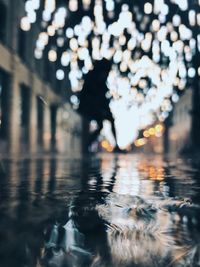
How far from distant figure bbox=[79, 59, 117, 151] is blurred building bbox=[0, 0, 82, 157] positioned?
218 inches

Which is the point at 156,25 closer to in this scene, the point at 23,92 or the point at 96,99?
the point at 96,99

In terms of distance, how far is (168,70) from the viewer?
10422 millimetres

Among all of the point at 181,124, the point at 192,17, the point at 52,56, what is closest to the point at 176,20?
the point at 192,17

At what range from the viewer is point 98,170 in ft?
21.4

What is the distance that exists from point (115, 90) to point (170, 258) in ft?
39.9

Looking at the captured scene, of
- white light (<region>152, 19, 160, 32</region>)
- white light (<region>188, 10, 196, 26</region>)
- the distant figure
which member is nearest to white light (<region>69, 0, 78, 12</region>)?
white light (<region>152, 19, 160, 32</region>)

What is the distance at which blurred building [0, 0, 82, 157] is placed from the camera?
58.7 feet

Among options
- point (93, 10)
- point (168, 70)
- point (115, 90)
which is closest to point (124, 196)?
point (93, 10)

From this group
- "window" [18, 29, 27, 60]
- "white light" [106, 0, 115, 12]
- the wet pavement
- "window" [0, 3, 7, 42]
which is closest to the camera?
the wet pavement

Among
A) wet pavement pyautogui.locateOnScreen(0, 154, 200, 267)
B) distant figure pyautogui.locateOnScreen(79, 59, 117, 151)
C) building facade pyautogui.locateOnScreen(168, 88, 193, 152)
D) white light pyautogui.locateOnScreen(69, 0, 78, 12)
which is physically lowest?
wet pavement pyautogui.locateOnScreen(0, 154, 200, 267)

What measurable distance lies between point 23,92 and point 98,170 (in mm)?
15136

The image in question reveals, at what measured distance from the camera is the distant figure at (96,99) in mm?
11688

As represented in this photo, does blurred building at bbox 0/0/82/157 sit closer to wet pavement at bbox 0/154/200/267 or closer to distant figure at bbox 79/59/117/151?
distant figure at bbox 79/59/117/151

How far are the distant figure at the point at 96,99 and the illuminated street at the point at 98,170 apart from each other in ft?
0.09
